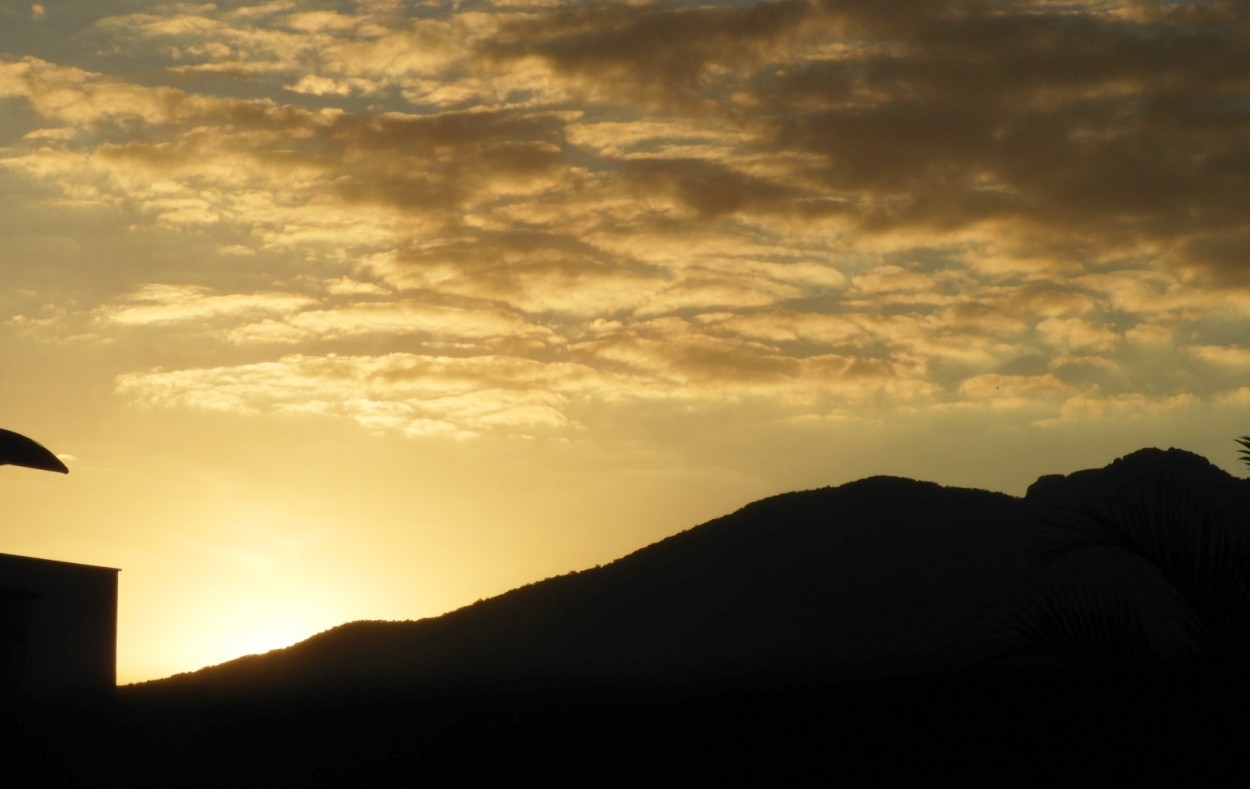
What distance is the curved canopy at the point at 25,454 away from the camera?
20594 mm

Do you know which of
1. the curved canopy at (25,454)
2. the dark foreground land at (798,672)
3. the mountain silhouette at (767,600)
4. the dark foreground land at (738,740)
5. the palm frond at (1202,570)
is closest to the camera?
the palm frond at (1202,570)

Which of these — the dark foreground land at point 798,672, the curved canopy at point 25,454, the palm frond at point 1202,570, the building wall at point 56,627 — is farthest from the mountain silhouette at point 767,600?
the palm frond at point 1202,570

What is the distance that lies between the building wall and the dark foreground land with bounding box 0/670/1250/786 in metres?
0.68

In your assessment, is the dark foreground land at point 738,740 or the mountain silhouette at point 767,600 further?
the mountain silhouette at point 767,600

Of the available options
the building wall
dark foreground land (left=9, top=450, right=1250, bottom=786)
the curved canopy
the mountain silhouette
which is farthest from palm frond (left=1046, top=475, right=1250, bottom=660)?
the mountain silhouette

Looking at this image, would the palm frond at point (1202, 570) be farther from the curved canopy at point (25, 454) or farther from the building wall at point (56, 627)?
the building wall at point (56, 627)

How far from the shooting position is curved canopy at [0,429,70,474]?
20594 mm

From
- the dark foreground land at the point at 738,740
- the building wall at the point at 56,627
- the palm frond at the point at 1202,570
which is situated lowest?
the dark foreground land at the point at 738,740

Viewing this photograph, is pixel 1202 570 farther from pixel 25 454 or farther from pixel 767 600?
pixel 767 600

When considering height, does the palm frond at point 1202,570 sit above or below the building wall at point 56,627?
below

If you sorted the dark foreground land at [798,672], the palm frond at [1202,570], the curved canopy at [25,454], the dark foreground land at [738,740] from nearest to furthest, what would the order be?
the palm frond at [1202,570]
the dark foreground land at [798,672]
the dark foreground land at [738,740]
the curved canopy at [25,454]

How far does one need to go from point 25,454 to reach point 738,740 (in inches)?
536

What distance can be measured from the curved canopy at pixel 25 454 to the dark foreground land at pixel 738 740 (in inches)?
149

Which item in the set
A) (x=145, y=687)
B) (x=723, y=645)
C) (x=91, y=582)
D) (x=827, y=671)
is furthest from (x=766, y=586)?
(x=91, y=582)
